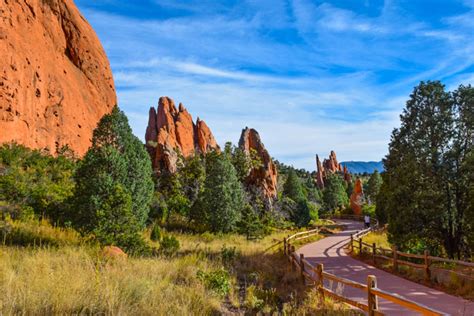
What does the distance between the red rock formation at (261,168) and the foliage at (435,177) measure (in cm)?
2470

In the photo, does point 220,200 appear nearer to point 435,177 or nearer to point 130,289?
point 435,177

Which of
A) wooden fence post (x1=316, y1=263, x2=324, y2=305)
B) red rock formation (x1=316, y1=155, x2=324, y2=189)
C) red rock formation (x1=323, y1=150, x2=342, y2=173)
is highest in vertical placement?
red rock formation (x1=323, y1=150, x2=342, y2=173)

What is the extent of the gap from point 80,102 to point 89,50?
12.1 meters

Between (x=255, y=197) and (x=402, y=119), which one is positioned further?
(x=255, y=197)

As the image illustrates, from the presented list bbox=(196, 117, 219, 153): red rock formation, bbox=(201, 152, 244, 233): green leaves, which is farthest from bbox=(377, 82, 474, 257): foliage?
bbox=(196, 117, 219, 153): red rock formation

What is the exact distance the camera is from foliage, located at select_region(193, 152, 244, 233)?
27484 millimetres

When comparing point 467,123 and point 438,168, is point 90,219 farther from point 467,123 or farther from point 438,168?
point 467,123

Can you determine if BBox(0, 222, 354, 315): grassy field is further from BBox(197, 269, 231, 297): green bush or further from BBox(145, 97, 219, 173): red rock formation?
BBox(145, 97, 219, 173): red rock formation

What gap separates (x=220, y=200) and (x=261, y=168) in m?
15.8

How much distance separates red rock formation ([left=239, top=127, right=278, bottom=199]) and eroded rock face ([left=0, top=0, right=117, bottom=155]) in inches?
1056

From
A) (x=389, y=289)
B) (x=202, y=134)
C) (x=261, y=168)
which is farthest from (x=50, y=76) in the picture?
(x=389, y=289)

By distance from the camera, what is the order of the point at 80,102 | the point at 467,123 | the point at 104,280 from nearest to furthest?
the point at 104,280
the point at 467,123
the point at 80,102

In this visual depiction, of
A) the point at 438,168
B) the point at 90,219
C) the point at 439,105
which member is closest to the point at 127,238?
the point at 90,219

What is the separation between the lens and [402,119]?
1720cm
